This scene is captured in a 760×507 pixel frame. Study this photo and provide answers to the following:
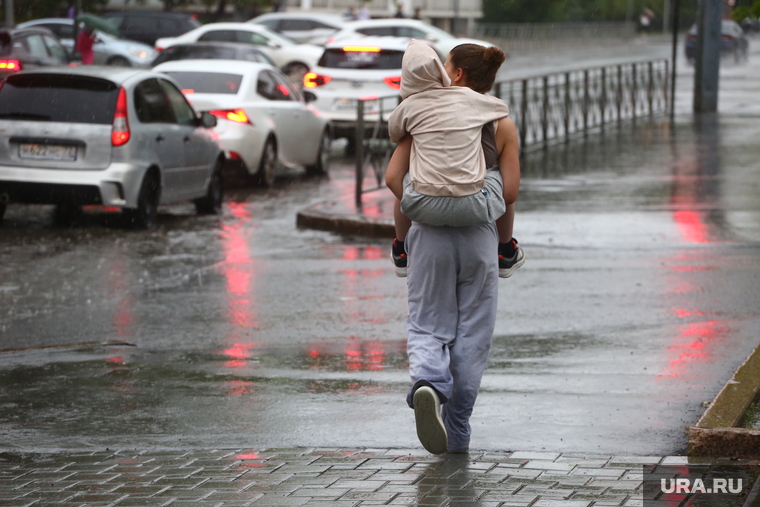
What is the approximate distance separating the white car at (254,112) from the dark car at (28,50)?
4561 millimetres

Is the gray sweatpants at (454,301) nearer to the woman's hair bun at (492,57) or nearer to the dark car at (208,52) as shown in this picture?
the woman's hair bun at (492,57)

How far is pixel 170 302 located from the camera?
9.38 m

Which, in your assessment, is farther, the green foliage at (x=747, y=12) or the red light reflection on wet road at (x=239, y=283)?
the red light reflection on wet road at (x=239, y=283)

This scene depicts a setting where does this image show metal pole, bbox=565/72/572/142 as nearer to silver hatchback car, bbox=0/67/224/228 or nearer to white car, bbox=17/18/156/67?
silver hatchback car, bbox=0/67/224/228

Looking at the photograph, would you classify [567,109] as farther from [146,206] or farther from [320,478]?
[320,478]

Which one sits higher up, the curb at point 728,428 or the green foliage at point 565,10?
the curb at point 728,428

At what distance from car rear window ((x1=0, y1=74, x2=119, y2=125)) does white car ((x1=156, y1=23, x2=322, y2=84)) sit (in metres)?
19.4

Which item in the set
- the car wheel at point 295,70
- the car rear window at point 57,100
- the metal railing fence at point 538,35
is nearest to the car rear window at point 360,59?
the car rear window at point 57,100

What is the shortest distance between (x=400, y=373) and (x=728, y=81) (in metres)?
32.1

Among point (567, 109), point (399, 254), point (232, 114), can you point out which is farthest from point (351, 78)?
point (399, 254)

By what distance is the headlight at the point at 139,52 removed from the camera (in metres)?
35.3

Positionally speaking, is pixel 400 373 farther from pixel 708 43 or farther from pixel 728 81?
pixel 728 81

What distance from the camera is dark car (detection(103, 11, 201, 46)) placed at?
4156 centimetres

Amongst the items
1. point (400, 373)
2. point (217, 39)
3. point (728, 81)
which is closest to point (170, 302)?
point (400, 373)
